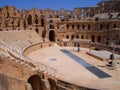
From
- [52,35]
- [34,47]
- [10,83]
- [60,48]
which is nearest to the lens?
[10,83]

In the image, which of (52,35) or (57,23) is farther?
(52,35)

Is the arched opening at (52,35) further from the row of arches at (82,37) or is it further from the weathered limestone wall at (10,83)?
the weathered limestone wall at (10,83)

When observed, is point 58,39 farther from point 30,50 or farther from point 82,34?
point 30,50

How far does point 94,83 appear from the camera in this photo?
15578 mm

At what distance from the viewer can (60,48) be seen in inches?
1421

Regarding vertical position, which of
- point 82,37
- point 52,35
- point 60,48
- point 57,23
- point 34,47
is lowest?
point 60,48

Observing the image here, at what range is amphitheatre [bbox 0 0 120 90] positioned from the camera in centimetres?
1548

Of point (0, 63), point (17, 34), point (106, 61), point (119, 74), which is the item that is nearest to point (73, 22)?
point (17, 34)

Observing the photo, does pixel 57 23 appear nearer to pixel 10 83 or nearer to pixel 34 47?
pixel 34 47

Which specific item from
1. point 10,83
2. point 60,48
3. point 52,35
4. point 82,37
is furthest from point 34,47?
point 10,83

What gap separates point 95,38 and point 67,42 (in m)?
8.15

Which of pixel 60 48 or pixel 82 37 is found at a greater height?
pixel 82 37

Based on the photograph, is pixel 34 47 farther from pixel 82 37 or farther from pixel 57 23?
pixel 82 37

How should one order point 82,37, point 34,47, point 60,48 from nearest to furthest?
1. point 34,47
2. point 60,48
3. point 82,37
